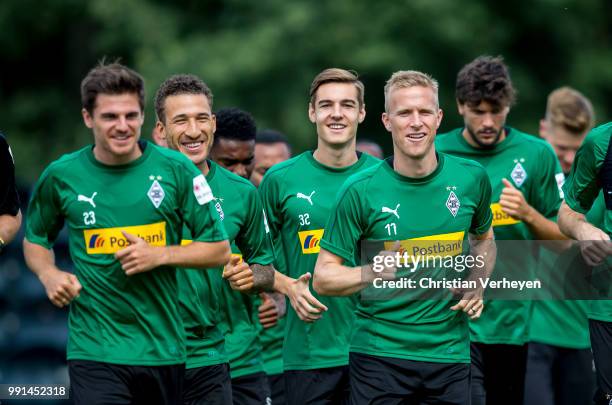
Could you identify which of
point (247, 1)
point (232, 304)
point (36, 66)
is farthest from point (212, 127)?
point (36, 66)

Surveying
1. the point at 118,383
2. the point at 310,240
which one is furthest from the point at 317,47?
the point at 118,383

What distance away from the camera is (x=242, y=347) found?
26.5 feet

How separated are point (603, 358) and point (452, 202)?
1.35 m

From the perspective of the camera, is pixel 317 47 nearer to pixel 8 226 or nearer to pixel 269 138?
pixel 269 138

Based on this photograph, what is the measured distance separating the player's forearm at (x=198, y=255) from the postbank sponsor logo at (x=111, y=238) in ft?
0.58

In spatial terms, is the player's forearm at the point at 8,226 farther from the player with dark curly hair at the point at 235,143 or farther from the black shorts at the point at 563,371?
the black shorts at the point at 563,371

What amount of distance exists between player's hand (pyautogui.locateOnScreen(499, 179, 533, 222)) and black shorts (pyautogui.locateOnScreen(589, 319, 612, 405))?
3.03ft

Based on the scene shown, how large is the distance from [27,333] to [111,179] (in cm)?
617

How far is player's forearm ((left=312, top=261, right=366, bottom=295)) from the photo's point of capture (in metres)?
6.71

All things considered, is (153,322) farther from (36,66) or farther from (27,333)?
(36,66)

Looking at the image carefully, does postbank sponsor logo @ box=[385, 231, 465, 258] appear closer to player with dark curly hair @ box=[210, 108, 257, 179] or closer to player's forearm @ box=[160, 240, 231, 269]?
player's forearm @ box=[160, 240, 231, 269]

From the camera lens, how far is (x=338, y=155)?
8102mm

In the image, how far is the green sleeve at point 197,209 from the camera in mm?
6844

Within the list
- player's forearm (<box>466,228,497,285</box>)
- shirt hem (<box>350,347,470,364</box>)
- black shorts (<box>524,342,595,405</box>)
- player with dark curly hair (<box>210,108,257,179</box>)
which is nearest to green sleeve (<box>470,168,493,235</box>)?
player's forearm (<box>466,228,497,285</box>)
